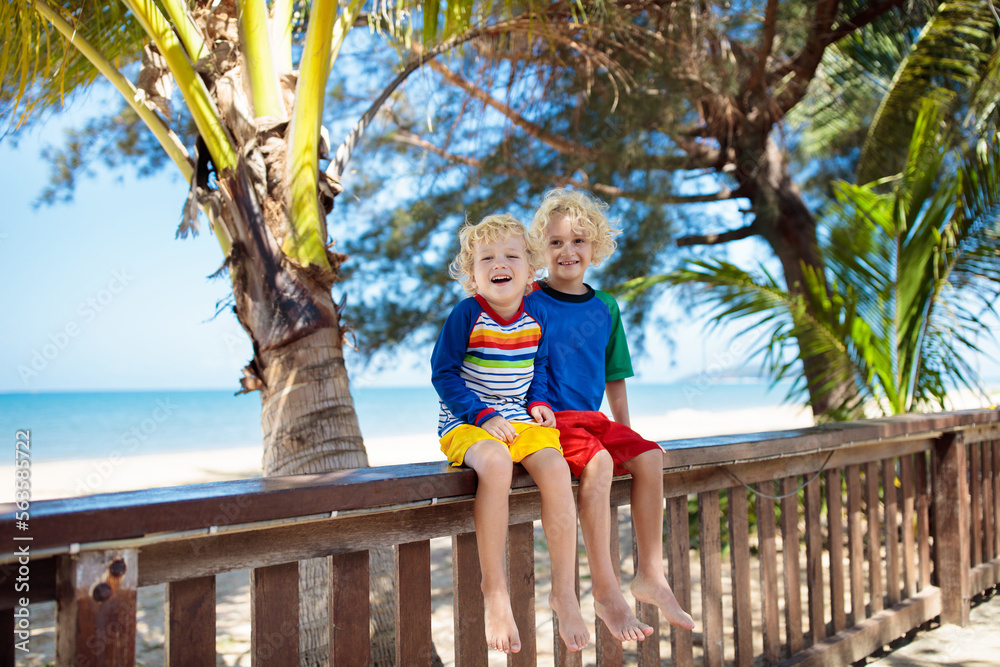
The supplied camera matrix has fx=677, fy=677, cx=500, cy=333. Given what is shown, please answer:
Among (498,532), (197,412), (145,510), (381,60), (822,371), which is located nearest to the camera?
(145,510)

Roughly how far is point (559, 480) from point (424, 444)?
22.5 meters

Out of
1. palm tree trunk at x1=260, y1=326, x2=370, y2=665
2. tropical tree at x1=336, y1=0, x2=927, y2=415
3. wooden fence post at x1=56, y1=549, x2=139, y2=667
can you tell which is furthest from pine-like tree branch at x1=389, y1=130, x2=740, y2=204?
wooden fence post at x1=56, y1=549, x2=139, y2=667

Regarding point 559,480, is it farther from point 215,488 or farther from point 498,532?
point 215,488

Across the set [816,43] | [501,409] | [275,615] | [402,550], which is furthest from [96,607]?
[816,43]

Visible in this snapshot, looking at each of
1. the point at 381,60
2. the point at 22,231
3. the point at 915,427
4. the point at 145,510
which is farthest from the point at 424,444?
the point at 22,231

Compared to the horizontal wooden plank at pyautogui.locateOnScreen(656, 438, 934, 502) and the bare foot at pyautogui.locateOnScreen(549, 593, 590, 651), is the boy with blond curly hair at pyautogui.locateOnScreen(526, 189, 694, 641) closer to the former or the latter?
the bare foot at pyautogui.locateOnScreen(549, 593, 590, 651)

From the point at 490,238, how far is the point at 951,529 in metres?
3.10

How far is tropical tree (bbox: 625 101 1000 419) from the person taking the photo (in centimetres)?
436

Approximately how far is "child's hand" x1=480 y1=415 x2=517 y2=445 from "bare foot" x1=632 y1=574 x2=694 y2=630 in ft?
1.95

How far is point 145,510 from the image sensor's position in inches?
44.5

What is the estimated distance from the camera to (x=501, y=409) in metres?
1.80

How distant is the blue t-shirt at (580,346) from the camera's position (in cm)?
199

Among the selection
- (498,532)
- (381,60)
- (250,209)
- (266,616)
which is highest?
(381,60)

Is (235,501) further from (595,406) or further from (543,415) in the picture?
(595,406)
